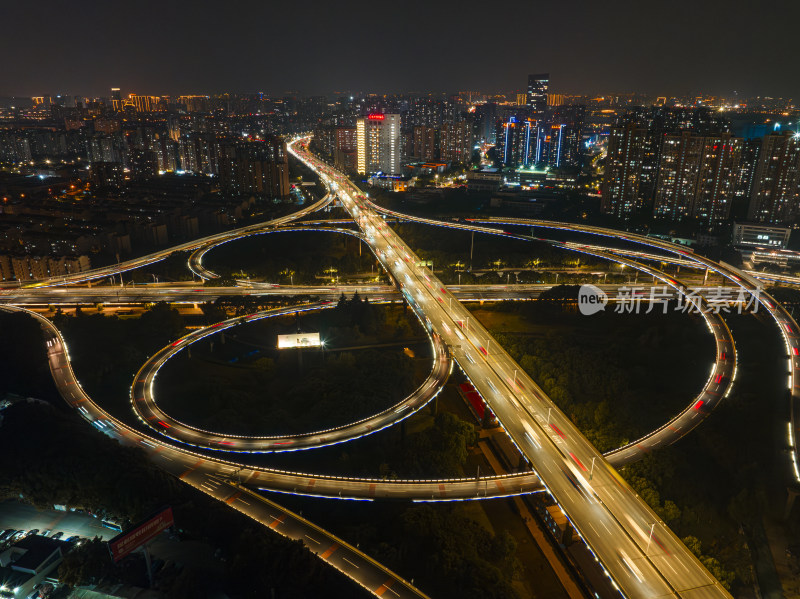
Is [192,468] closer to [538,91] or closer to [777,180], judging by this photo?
A: [777,180]

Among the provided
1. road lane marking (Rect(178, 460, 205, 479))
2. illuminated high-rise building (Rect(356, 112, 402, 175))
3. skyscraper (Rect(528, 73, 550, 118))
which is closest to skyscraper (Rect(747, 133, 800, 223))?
illuminated high-rise building (Rect(356, 112, 402, 175))

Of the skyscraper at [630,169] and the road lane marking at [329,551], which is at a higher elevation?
the skyscraper at [630,169]

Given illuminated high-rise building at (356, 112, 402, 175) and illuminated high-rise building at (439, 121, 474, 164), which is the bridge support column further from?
illuminated high-rise building at (439, 121, 474, 164)

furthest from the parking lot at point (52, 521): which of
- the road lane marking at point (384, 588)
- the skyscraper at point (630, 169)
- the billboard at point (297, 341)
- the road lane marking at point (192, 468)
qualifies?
the skyscraper at point (630, 169)

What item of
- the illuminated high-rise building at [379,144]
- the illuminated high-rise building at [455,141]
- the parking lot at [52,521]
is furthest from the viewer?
the illuminated high-rise building at [455,141]

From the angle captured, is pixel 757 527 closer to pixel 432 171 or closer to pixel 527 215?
pixel 527 215

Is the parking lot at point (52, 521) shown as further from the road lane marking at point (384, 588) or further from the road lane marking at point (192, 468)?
the road lane marking at point (384, 588)

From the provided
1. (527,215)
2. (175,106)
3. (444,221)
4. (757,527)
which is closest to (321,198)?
(444,221)
